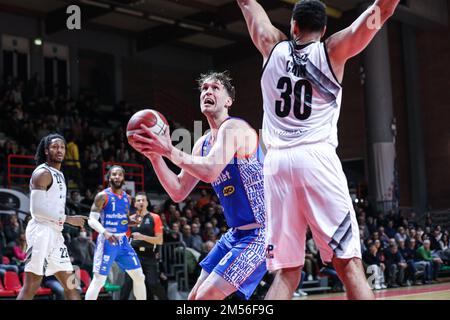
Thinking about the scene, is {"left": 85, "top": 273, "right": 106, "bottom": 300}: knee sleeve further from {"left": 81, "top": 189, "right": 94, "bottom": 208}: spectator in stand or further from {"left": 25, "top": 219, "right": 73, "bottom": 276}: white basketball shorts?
{"left": 81, "top": 189, "right": 94, "bottom": 208}: spectator in stand

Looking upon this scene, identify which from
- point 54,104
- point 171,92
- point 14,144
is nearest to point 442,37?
point 171,92

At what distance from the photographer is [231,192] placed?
4.66 m

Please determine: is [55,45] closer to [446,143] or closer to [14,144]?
[14,144]

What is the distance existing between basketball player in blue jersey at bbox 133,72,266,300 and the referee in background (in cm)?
562

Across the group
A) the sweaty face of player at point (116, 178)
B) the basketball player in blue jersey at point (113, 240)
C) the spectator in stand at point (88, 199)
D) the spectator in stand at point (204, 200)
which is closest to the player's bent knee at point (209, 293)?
the basketball player in blue jersey at point (113, 240)

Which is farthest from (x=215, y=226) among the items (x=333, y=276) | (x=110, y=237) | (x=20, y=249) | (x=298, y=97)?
(x=298, y=97)

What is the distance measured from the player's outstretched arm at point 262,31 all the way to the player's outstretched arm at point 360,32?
416mm

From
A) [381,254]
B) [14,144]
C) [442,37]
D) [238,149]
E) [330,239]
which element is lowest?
[381,254]

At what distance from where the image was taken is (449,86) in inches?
908

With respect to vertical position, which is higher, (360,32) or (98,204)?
(360,32)

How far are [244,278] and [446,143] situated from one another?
66.8 ft

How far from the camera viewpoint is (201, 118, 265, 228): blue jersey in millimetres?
4645

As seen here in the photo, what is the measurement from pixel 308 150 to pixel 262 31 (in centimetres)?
85

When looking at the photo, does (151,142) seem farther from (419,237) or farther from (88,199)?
(419,237)
